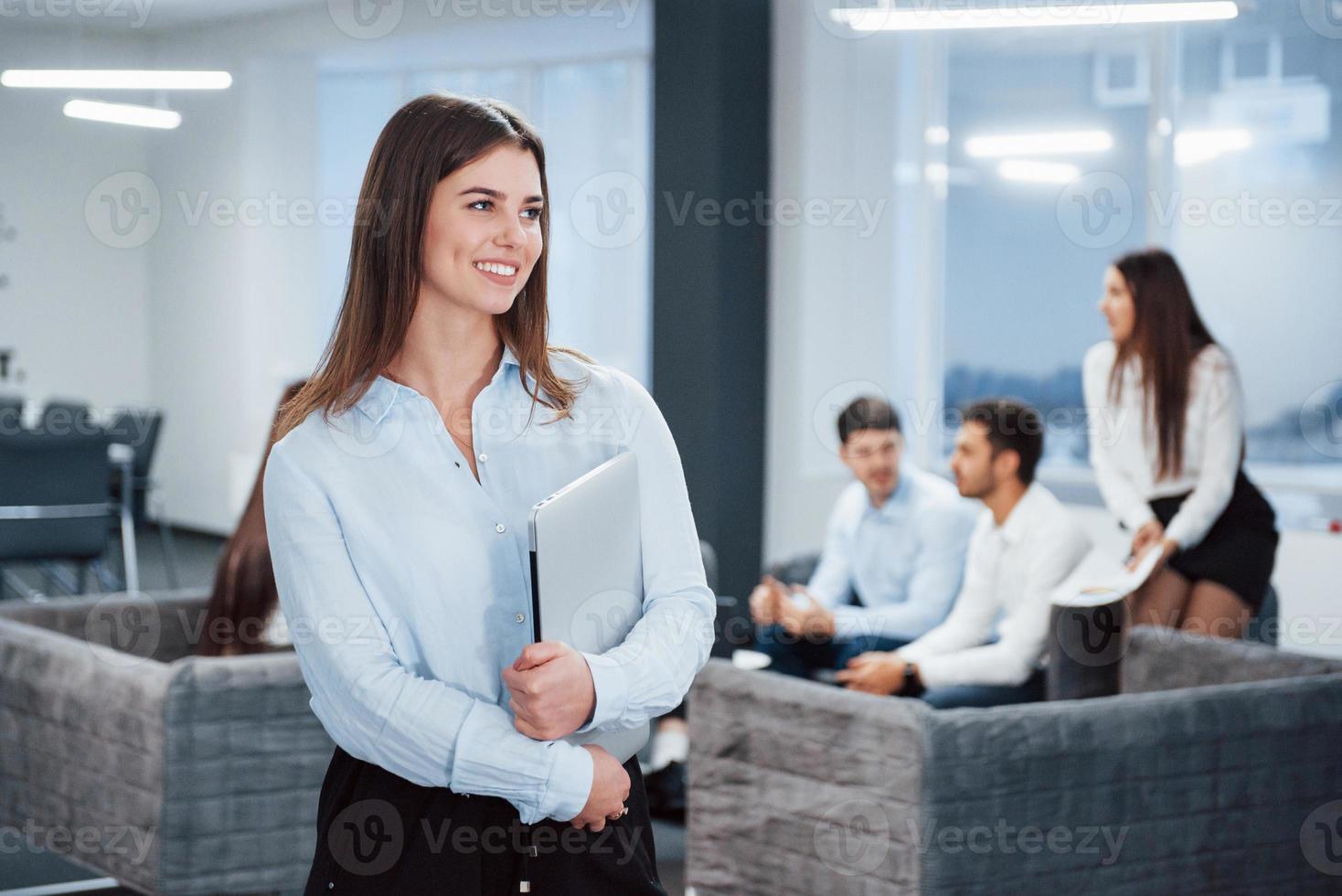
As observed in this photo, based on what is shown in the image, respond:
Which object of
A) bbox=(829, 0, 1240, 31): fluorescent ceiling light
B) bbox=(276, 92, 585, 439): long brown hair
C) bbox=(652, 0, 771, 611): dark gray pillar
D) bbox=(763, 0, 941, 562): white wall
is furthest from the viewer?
bbox=(763, 0, 941, 562): white wall

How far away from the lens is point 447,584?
1.26 meters

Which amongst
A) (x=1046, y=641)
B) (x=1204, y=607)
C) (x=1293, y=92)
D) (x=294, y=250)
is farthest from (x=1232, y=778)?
(x=294, y=250)

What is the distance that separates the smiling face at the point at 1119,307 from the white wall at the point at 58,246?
14.3 ft

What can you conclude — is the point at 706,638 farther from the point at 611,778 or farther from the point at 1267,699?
the point at 1267,699

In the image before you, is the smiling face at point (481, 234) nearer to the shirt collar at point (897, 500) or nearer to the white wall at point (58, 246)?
the shirt collar at point (897, 500)

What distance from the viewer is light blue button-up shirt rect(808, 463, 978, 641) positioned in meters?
3.65

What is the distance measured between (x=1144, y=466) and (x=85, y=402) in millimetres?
4961

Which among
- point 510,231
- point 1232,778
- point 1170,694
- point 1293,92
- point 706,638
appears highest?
point 1293,92

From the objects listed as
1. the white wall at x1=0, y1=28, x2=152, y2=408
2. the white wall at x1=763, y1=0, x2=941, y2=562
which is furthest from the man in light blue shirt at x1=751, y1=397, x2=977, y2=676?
the white wall at x1=0, y1=28, x2=152, y2=408

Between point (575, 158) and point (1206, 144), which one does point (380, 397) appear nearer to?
point (1206, 144)

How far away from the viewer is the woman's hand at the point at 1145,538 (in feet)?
12.4

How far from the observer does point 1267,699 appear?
2381 millimetres

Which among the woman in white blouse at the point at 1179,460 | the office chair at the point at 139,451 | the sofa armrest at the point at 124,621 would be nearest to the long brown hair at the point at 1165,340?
the woman in white blouse at the point at 1179,460

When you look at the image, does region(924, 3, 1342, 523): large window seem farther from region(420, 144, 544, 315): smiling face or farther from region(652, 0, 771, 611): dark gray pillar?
region(420, 144, 544, 315): smiling face
